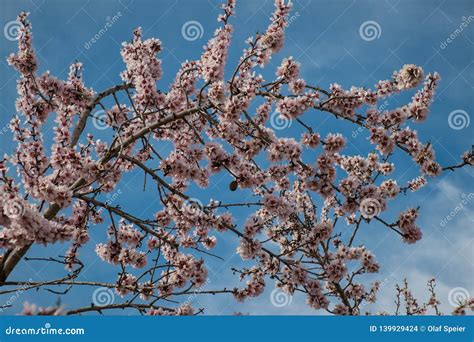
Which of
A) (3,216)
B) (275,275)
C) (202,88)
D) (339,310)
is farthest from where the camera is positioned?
(339,310)

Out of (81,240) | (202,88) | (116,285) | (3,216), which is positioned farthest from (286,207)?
(3,216)

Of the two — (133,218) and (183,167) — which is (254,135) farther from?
(133,218)

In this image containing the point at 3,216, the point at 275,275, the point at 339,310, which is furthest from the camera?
the point at 339,310

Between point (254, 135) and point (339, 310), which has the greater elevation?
point (254, 135)

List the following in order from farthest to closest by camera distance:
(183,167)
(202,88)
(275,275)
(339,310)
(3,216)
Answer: (339,310)
(275,275)
(183,167)
(202,88)
(3,216)

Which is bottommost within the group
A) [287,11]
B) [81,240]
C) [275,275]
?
[275,275]

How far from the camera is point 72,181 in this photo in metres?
6.96

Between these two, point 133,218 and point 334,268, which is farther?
point 334,268

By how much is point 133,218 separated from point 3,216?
6.76 feet

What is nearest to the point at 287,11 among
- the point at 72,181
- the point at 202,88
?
the point at 202,88

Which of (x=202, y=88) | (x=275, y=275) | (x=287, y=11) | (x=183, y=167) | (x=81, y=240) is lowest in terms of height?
(x=275, y=275)

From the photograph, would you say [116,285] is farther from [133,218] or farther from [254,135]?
[254,135]

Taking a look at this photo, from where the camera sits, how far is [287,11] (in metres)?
7.05

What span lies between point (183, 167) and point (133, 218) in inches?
41.1
